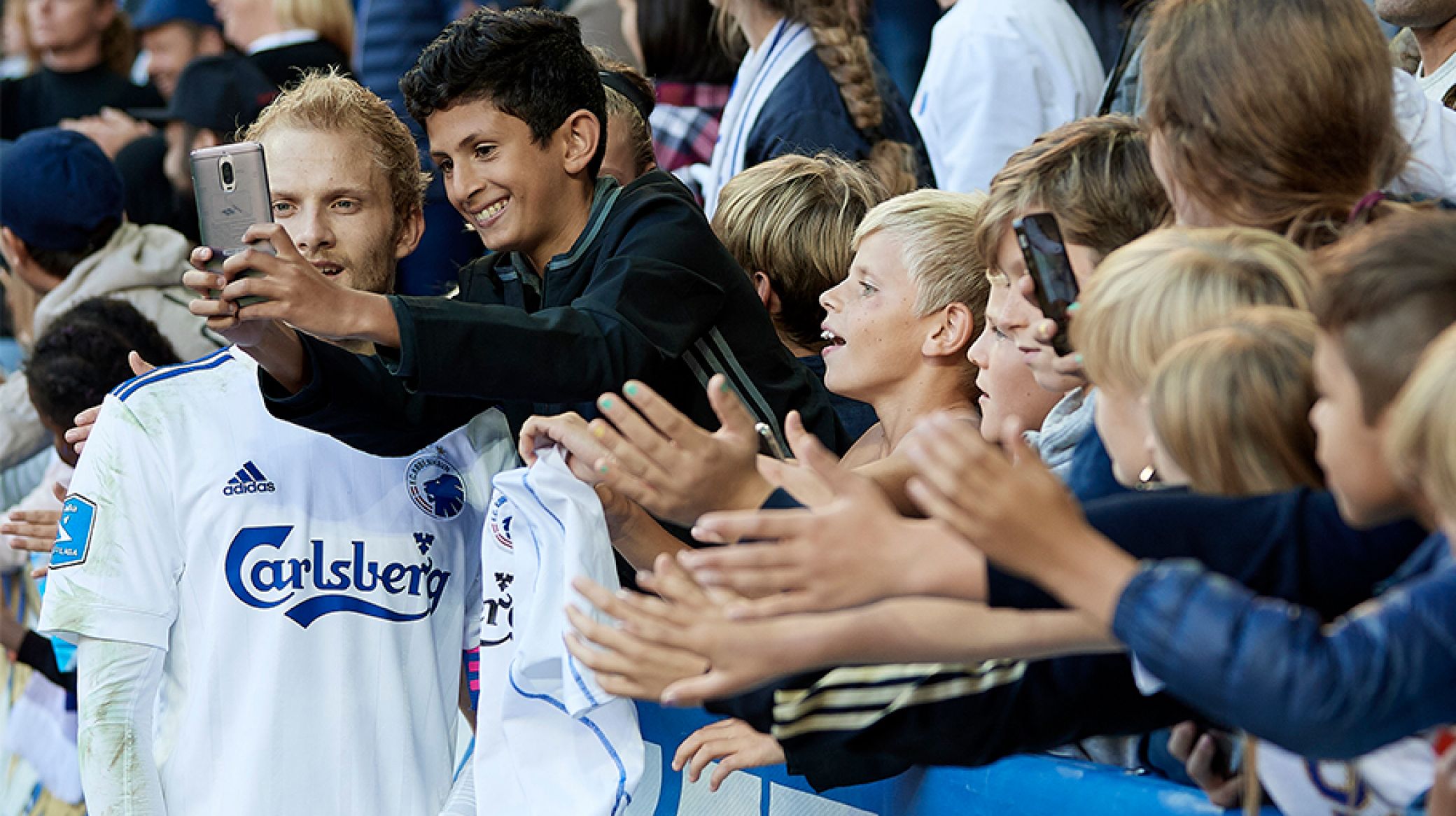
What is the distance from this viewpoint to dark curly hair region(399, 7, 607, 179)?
10.4 feet

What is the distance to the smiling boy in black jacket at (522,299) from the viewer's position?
2.62 meters

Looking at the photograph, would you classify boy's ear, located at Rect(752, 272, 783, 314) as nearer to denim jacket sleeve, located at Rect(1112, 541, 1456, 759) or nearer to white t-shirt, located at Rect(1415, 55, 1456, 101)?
white t-shirt, located at Rect(1415, 55, 1456, 101)

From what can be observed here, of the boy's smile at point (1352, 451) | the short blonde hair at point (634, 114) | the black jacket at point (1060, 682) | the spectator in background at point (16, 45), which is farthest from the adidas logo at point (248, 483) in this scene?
the spectator in background at point (16, 45)

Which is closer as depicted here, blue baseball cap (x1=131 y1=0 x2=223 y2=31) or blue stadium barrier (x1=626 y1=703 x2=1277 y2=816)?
blue stadium barrier (x1=626 y1=703 x2=1277 y2=816)

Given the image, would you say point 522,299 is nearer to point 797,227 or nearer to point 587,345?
point 587,345

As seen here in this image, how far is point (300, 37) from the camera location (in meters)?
6.58

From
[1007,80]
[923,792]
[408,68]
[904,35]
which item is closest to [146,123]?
[408,68]

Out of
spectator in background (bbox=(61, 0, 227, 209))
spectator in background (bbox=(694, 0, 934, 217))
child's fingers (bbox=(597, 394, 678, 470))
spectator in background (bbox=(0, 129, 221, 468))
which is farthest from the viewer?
spectator in background (bbox=(61, 0, 227, 209))

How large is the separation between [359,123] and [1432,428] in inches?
91.7

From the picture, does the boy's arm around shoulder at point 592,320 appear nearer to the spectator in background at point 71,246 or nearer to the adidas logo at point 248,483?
the adidas logo at point 248,483

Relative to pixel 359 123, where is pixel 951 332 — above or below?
below

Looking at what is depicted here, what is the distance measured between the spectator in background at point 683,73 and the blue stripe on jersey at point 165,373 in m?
2.33

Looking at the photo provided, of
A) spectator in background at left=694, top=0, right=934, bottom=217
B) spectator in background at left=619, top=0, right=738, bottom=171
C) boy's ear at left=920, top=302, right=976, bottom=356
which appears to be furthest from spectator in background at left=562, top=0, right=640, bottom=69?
boy's ear at left=920, top=302, right=976, bottom=356

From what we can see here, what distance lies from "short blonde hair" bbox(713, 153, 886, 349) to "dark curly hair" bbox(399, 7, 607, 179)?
544 mm
